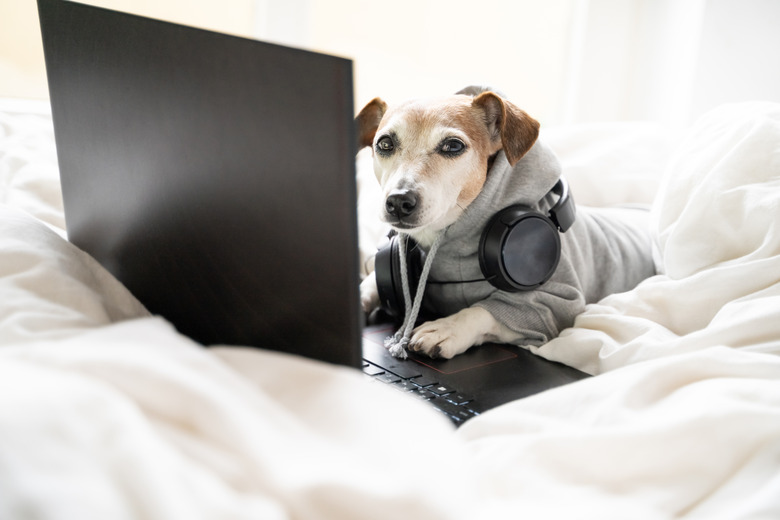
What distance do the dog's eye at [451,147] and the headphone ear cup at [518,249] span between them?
0.50 ft

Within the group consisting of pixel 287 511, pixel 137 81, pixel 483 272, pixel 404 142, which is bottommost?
pixel 483 272

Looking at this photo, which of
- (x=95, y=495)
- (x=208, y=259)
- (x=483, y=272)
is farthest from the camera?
(x=483, y=272)

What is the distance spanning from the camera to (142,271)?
0.86 meters

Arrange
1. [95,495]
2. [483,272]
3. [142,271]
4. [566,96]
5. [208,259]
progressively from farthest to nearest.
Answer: [566,96] → [483,272] → [142,271] → [208,259] → [95,495]

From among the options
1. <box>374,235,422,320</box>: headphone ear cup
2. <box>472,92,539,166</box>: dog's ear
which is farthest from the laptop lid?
<box>472,92,539,166</box>: dog's ear

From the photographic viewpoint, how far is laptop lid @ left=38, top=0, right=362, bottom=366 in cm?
58

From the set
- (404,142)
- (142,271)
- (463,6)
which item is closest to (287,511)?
(142,271)

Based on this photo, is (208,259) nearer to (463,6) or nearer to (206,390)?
(206,390)

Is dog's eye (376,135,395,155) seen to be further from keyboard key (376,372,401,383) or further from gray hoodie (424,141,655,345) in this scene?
keyboard key (376,372,401,383)

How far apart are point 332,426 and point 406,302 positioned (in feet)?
2.56

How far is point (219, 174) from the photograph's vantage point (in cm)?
68

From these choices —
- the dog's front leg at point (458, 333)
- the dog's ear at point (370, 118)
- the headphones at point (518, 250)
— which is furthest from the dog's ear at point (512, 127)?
the dog's front leg at point (458, 333)

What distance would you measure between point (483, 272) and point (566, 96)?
2184mm

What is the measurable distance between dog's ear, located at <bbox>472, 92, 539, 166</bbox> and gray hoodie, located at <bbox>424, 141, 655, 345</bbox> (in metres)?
0.06
